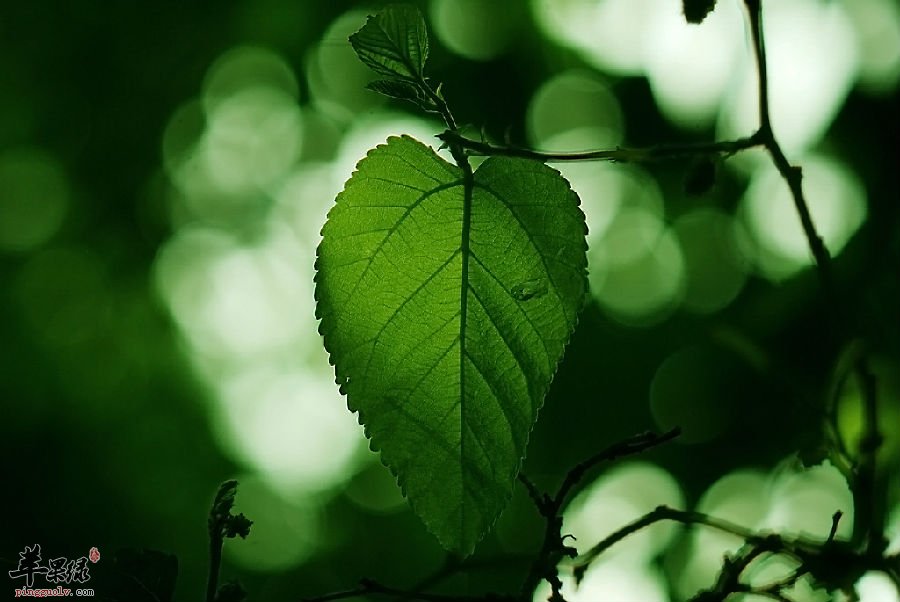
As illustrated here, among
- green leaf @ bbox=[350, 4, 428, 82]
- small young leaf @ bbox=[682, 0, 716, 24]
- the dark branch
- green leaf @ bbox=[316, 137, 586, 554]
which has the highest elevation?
green leaf @ bbox=[350, 4, 428, 82]

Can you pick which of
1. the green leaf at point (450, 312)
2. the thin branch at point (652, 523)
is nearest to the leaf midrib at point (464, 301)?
the green leaf at point (450, 312)

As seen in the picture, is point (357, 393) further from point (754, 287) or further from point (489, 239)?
point (754, 287)

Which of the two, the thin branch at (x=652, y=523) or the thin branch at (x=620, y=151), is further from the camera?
the thin branch at (x=652, y=523)

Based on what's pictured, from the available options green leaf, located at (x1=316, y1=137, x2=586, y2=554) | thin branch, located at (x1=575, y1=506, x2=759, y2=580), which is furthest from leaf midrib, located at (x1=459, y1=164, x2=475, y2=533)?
thin branch, located at (x1=575, y1=506, x2=759, y2=580)

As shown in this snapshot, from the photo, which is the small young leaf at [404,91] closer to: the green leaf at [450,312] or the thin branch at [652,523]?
the green leaf at [450,312]

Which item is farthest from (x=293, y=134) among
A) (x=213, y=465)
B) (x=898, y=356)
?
(x=898, y=356)

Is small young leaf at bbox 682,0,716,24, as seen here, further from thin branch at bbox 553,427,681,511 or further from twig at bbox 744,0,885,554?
thin branch at bbox 553,427,681,511

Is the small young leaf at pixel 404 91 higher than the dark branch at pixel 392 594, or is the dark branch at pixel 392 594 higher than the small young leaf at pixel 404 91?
the small young leaf at pixel 404 91
